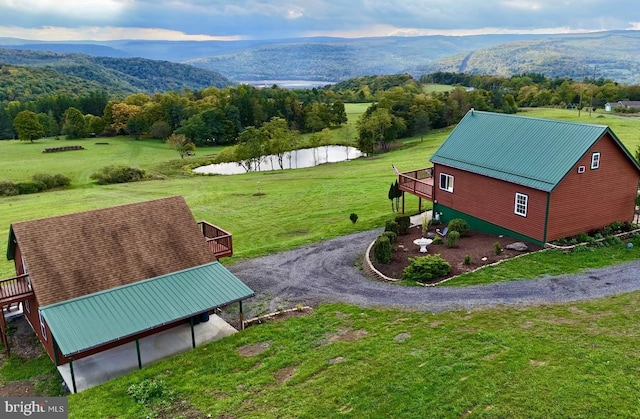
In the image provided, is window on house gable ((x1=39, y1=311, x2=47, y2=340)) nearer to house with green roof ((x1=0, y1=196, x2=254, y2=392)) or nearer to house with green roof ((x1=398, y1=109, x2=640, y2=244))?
house with green roof ((x1=0, y1=196, x2=254, y2=392))

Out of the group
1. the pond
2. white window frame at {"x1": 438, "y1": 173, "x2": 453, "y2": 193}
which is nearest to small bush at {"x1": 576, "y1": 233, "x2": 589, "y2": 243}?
white window frame at {"x1": 438, "y1": 173, "x2": 453, "y2": 193}

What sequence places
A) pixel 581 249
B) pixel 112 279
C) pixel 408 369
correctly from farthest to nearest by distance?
pixel 581 249
pixel 112 279
pixel 408 369

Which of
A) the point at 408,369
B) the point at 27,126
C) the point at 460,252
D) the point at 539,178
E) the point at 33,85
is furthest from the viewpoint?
the point at 33,85

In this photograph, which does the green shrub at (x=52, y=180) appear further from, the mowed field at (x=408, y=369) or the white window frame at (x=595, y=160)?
the white window frame at (x=595, y=160)

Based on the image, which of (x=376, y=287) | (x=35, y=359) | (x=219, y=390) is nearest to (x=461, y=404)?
(x=219, y=390)

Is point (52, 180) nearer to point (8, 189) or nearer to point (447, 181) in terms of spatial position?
point (8, 189)

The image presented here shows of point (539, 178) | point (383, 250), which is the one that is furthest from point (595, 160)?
point (383, 250)
